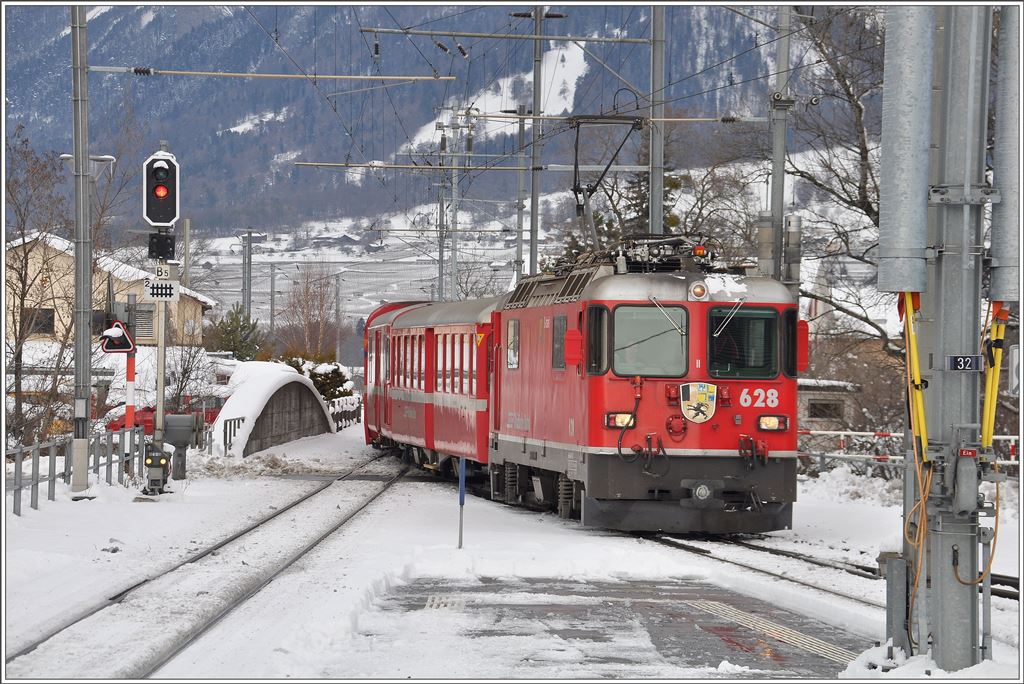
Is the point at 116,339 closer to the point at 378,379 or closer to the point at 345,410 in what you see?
the point at 378,379

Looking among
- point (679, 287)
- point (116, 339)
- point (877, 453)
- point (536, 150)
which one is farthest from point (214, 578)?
point (536, 150)

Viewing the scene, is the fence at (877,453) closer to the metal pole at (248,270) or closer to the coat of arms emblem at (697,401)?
the coat of arms emblem at (697,401)

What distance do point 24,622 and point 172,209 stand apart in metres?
9.98

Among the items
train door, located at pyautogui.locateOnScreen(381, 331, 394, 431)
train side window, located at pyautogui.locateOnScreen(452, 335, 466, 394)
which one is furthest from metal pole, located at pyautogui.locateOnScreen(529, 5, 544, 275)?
train side window, located at pyautogui.locateOnScreen(452, 335, 466, 394)

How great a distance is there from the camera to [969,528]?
8.88 meters

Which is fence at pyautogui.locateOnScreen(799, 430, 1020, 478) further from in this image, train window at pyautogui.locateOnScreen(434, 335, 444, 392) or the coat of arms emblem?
the coat of arms emblem

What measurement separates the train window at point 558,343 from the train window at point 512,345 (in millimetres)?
2119

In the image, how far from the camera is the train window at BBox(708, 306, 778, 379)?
58.2 feet

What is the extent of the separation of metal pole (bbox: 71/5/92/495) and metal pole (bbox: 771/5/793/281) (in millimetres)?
9237

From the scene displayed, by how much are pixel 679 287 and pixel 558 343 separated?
194 centimetres

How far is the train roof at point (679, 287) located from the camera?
17484 mm

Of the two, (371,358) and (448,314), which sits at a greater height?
(448,314)

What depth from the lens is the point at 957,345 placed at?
8805 millimetres

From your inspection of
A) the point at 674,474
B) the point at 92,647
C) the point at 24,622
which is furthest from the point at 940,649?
the point at 674,474
